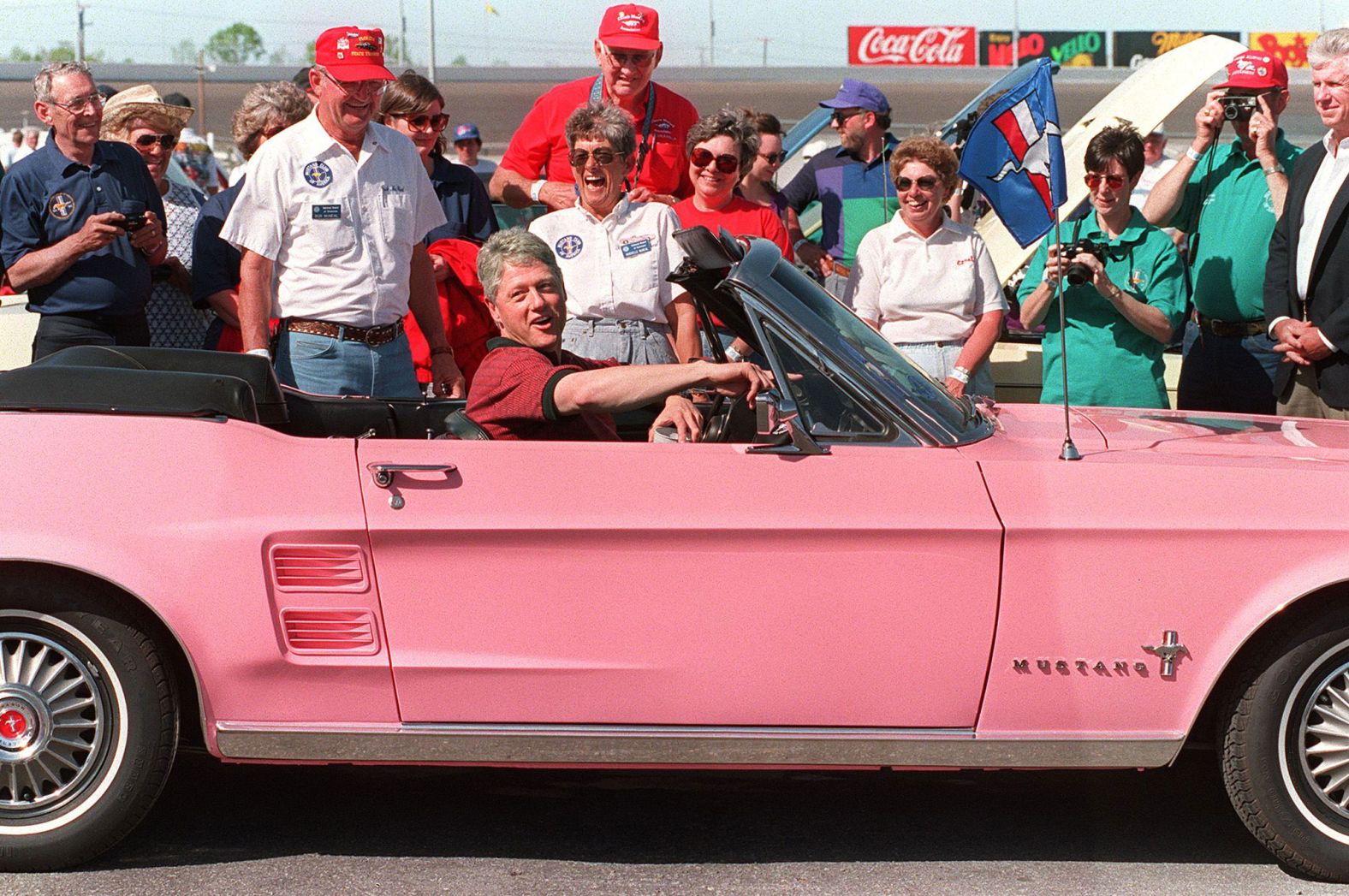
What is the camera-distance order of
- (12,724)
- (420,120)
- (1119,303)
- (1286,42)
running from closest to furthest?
1. (12,724)
2. (1119,303)
3. (420,120)
4. (1286,42)

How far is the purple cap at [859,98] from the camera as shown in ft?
26.2

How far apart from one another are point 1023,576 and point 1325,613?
2.34 ft

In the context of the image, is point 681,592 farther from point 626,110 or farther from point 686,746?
point 626,110

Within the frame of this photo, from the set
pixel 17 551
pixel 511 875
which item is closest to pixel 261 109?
pixel 17 551

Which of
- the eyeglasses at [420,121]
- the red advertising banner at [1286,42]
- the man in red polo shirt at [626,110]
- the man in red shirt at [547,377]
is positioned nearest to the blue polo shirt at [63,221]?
the eyeglasses at [420,121]

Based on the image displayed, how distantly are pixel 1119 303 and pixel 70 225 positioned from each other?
3811 mm

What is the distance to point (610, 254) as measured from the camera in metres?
5.43

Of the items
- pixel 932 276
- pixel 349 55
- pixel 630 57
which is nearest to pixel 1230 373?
pixel 932 276

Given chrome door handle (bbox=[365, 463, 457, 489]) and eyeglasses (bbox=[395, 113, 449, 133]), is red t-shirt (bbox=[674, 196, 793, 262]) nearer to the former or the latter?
eyeglasses (bbox=[395, 113, 449, 133])

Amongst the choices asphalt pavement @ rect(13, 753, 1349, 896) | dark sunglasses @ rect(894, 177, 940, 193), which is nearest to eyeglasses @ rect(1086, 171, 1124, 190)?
dark sunglasses @ rect(894, 177, 940, 193)

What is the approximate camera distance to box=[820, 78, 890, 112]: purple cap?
7.98 metres

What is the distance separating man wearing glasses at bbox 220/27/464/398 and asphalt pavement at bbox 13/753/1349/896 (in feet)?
4.47

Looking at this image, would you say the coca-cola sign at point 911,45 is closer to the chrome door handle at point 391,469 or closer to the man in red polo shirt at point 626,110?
the man in red polo shirt at point 626,110

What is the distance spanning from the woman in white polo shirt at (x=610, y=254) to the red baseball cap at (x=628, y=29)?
2.81 ft
